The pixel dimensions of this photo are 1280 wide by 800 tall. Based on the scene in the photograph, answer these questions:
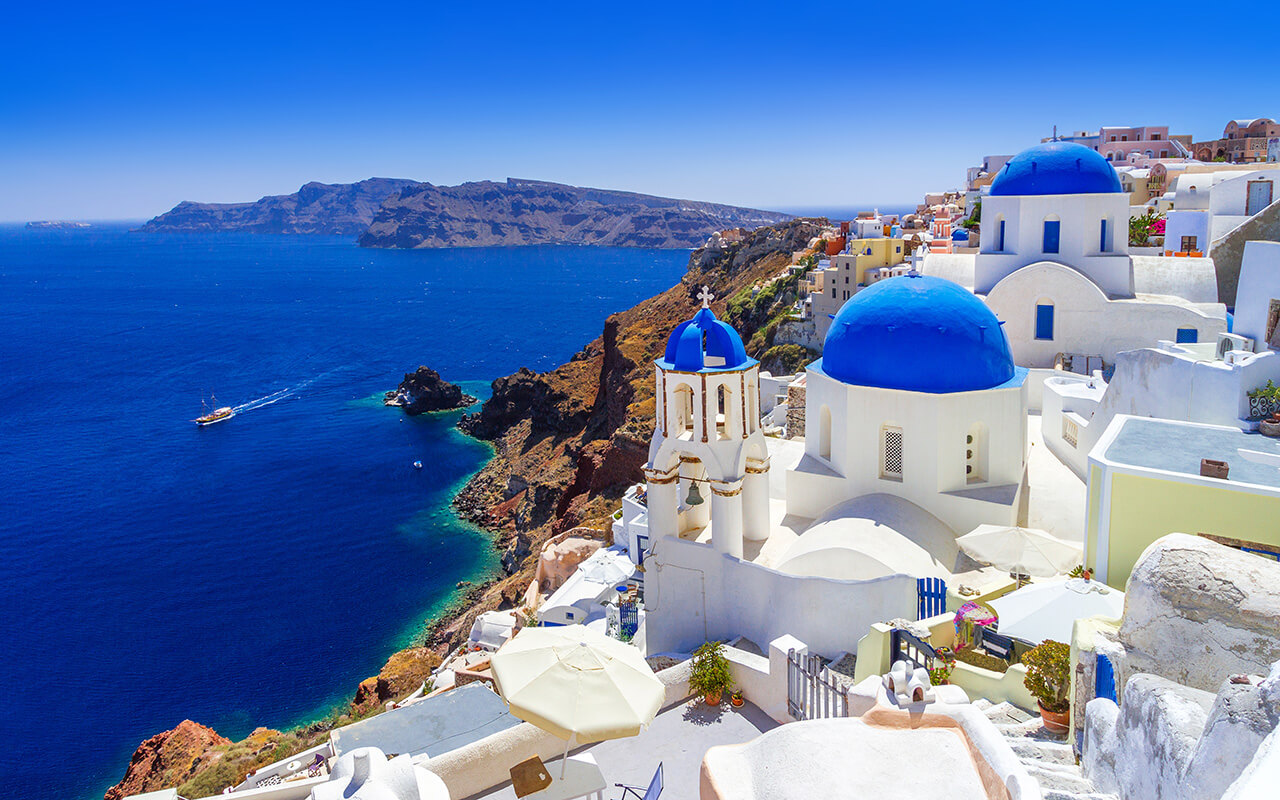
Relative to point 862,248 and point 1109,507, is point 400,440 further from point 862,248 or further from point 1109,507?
point 1109,507

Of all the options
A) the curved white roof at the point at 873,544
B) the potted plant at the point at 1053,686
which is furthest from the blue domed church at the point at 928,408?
the potted plant at the point at 1053,686

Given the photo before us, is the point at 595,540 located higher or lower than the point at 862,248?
lower

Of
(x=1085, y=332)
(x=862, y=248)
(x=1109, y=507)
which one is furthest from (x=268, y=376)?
(x=1109, y=507)

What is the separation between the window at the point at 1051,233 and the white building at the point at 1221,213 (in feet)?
16.2

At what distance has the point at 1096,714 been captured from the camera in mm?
6301

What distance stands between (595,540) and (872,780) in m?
30.6

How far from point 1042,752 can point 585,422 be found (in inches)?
2154

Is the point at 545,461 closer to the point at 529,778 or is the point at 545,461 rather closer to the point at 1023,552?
the point at 1023,552

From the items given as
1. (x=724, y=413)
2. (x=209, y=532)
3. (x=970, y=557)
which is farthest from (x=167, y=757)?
(x=209, y=532)

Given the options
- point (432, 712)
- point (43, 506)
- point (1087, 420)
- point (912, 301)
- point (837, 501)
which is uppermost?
point (912, 301)

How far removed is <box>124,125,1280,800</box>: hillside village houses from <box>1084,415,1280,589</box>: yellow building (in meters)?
0.04

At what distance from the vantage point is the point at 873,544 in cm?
1483

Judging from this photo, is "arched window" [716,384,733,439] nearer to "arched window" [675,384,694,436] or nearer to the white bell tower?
the white bell tower

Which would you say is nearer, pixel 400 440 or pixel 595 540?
pixel 595 540
